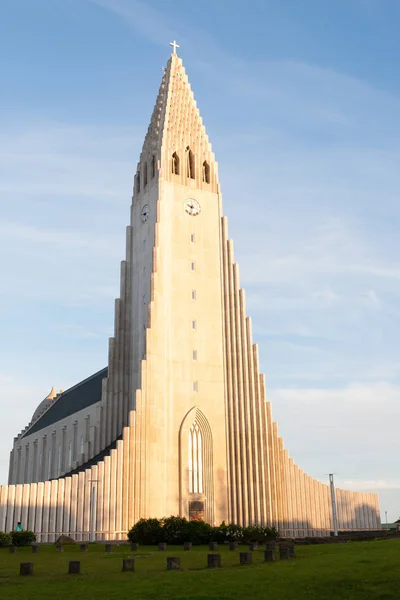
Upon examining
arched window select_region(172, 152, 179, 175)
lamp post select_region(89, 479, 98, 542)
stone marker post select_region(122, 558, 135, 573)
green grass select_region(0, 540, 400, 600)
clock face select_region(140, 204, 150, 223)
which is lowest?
green grass select_region(0, 540, 400, 600)

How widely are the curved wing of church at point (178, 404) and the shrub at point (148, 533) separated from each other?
6.66 m

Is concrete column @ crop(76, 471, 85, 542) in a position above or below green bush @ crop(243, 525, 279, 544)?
above

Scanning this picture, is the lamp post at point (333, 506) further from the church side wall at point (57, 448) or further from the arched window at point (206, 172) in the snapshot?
the arched window at point (206, 172)

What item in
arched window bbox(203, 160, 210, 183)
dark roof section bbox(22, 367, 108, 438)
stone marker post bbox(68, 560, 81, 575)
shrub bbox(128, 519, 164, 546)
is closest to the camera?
stone marker post bbox(68, 560, 81, 575)

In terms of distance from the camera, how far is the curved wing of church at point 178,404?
56.8m

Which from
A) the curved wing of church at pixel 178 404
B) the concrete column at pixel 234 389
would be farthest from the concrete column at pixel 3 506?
the concrete column at pixel 234 389

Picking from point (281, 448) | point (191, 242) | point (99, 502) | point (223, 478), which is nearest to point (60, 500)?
point (99, 502)

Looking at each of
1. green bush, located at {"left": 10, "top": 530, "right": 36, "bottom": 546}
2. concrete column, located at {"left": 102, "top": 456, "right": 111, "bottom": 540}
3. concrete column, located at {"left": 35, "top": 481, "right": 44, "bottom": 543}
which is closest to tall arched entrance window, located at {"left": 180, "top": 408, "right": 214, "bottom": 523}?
concrete column, located at {"left": 102, "top": 456, "right": 111, "bottom": 540}

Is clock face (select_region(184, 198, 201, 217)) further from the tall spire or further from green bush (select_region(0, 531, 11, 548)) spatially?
green bush (select_region(0, 531, 11, 548))

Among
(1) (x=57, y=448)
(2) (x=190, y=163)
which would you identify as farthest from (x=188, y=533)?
(2) (x=190, y=163)

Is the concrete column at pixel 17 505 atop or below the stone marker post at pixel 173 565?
atop

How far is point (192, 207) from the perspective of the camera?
234 feet

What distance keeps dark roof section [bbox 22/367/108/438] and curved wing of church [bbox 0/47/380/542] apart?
4666 mm

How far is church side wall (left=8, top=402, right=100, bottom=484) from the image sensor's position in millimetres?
69625
